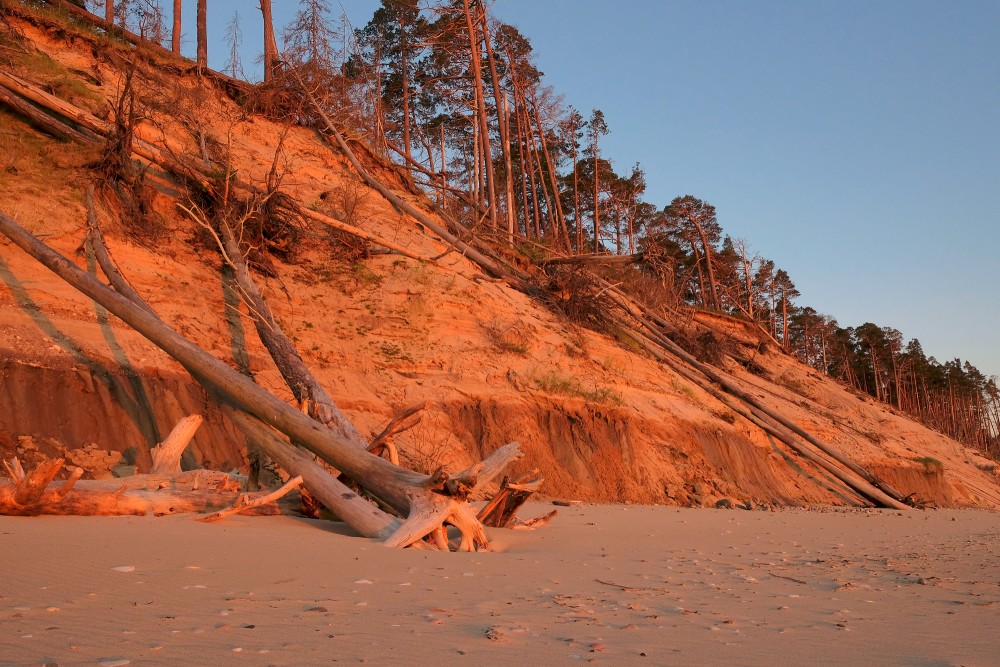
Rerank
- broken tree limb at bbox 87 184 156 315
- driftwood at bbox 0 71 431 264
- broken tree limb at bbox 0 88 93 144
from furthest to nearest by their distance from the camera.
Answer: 1. driftwood at bbox 0 71 431 264
2. broken tree limb at bbox 0 88 93 144
3. broken tree limb at bbox 87 184 156 315

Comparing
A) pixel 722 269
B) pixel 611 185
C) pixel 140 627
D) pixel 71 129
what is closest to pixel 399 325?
pixel 71 129

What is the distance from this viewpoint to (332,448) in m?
7.11

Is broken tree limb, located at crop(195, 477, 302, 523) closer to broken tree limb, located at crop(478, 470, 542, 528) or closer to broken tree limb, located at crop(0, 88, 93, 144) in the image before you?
broken tree limb, located at crop(478, 470, 542, 528)

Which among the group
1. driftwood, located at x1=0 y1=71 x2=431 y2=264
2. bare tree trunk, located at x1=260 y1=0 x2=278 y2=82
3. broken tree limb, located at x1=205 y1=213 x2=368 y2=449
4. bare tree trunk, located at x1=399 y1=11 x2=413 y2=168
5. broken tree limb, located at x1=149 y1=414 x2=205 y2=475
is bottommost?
broken tree limb, located at x1=149 y1=414 x2=205 y2=475

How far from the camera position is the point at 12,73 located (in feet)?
42.5

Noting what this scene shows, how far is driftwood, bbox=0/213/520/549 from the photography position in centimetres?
600

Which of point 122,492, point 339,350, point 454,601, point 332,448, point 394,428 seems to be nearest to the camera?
point 454,601

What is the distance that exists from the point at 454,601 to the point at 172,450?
189 inches

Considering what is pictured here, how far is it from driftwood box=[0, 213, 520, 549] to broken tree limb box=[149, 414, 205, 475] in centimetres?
54

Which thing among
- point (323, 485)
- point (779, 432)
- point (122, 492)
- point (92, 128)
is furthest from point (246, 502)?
point (779, 432)

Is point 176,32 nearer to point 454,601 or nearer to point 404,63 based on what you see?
point 404,63

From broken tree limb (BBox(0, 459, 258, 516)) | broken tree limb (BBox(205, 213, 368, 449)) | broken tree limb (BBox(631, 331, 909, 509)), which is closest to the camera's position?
broken tree limb (BBox(0, 459, 258, 516))

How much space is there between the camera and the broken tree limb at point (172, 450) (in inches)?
289

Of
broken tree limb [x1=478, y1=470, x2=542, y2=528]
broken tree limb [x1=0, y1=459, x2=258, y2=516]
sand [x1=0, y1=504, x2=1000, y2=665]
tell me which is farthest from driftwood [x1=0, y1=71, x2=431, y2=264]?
sand [x1=0, y1=504, x2=1000, y2=665]
